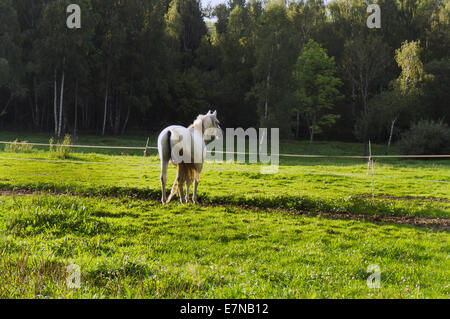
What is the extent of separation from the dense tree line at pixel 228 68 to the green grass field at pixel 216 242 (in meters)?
29.3

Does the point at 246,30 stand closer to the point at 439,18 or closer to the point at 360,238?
the point at 439,18

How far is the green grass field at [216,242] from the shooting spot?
14.5ft

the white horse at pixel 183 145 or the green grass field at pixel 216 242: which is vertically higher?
the white horse at pixel 183 145

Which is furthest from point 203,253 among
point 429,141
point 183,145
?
point 429,141

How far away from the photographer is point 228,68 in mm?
59719

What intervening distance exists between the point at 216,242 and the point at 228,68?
55627 millimetres

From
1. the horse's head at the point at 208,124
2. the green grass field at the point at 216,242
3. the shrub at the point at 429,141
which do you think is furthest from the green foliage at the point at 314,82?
the horse's head at the point at 208,124

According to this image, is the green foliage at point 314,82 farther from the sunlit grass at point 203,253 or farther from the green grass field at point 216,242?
the sunlit grass at point 203,253

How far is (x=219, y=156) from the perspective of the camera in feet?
90.6

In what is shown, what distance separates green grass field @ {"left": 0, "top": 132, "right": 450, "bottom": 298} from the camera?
4414 millimetres

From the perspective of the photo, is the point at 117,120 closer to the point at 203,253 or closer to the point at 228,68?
the point at 228,68

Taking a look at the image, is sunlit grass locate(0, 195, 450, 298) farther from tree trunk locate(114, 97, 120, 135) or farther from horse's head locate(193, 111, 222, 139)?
tree trunk locate(114, 97, 120, 135)

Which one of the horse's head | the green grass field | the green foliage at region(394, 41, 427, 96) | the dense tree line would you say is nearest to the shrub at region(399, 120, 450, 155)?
the dense tree line
